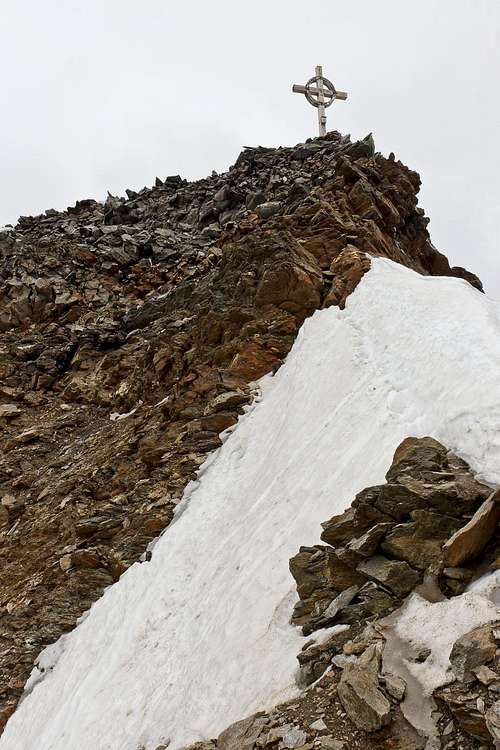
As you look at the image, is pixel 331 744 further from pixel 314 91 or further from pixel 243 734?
pixel 314 91

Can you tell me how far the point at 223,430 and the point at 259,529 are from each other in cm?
472

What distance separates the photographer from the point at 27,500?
1730 cm

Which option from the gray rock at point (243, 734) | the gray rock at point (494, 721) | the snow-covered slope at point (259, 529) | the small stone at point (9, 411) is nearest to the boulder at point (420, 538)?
the snow-covered slope at point (259, 529)

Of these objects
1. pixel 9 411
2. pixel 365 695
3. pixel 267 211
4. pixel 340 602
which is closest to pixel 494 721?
pixel 365 695

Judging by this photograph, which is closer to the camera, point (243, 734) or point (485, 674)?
point (485, 674)

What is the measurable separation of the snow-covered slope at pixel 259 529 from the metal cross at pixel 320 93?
26.7 m

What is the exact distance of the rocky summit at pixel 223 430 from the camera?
232 inches

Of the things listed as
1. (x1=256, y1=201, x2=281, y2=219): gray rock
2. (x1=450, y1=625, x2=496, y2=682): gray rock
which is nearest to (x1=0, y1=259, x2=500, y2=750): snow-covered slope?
(x1=450, y1=625, x2=496, y2=682): gray rock

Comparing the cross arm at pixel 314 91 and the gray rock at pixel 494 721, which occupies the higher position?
the cross arm at pixel 314 91

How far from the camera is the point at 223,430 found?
15.6 m

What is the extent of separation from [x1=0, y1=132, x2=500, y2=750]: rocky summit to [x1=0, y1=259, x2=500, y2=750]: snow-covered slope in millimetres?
483

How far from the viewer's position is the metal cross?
3806cm

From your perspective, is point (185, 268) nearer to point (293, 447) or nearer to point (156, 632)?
point (293, 447)

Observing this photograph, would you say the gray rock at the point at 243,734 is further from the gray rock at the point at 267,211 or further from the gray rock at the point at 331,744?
the gray rock at the point at 267,211
